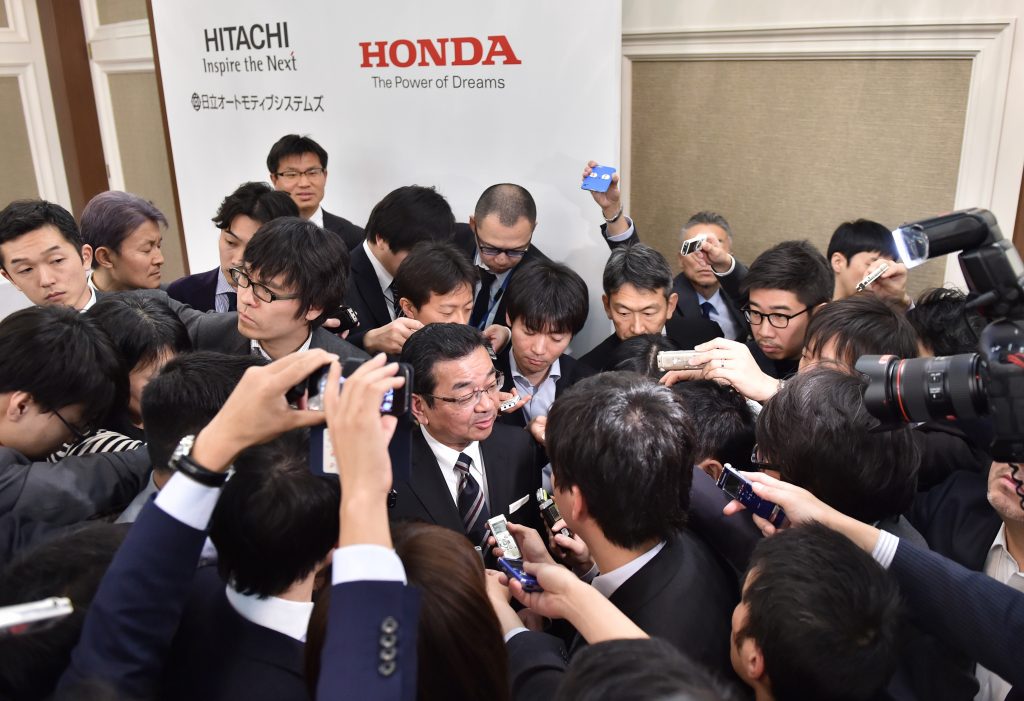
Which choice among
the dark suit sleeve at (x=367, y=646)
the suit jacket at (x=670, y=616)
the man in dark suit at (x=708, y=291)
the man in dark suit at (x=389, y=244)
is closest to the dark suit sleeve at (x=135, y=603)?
the dark suit sleeve at (x=367, y=646)

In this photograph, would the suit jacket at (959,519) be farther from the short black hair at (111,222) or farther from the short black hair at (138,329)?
the short black hair at (111,222)

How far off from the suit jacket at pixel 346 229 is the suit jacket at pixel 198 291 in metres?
0.57

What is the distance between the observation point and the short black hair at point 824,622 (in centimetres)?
96

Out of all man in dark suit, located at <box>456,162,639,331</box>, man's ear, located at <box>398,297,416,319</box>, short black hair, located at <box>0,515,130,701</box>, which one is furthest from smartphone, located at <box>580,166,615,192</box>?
short black hair, located at <box>0,515,130,701</box>

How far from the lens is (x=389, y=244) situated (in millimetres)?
2766

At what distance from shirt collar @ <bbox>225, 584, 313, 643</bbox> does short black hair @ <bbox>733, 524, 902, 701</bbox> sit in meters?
0.60

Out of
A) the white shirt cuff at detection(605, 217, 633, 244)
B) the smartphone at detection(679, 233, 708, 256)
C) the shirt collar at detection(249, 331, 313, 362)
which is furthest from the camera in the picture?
the white shirt cuff at detection(605, 217, 633, 244)

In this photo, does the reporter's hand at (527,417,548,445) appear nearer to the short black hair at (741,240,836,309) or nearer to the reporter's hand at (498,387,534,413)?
the reporter's hand at (498,387,534,413)

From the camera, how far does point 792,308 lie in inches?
89.1

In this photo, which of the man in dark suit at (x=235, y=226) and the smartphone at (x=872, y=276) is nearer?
the smartphone at (x=872, y=276)

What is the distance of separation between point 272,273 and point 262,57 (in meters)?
2.19

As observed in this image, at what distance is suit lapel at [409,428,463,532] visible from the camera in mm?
1727

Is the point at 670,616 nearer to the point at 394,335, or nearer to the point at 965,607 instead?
the point at 965,607

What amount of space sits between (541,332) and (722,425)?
775 millimetres
